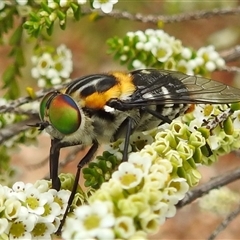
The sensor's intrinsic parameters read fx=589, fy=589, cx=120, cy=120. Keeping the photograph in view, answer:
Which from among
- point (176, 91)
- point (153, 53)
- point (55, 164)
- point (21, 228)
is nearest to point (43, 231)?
point (21, 228)

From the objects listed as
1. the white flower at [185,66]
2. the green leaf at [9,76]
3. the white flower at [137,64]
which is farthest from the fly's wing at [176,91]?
the green leaf at [9,76]

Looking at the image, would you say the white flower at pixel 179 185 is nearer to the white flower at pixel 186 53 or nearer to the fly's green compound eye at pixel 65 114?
the fly's green compound eye at pixel 65 114

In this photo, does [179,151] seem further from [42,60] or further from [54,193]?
[42,60]

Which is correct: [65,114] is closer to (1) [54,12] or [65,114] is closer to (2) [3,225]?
(2) [3,225]

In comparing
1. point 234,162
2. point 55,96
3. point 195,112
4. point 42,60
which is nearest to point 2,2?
point 42,60

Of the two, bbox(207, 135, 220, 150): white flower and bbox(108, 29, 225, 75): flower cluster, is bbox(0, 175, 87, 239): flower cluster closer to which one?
bbox(207, 135, 220, 150): white flower
